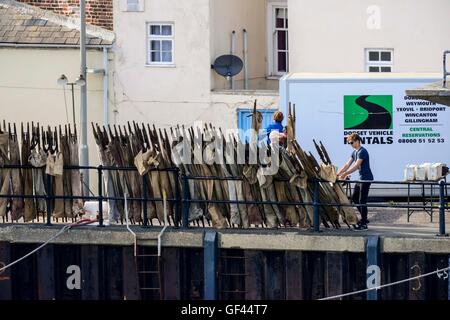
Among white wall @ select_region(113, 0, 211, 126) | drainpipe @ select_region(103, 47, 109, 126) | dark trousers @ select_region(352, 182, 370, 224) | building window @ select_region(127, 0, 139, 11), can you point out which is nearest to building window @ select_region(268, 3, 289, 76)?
white wall @ select_region(113, 0, 211, 126)

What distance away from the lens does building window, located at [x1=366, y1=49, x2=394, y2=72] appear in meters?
36.8

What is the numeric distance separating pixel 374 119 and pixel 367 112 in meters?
0.18

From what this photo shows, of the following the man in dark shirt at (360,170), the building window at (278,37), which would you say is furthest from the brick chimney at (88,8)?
the man in dark shirt at (360,170)

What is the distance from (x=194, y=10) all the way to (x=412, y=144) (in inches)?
305

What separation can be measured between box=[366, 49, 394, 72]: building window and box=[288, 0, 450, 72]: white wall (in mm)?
124

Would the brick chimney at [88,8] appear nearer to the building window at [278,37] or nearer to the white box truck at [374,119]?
the building window at [278,37]

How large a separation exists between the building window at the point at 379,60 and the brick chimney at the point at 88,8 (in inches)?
234

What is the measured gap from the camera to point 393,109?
3141 cm

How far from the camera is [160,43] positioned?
37.6 m

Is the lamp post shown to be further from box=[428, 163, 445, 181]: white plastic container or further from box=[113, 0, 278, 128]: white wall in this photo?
box=[428, 163, 445, 181]: white plastic container

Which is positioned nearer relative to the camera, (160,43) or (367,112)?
(367,112)

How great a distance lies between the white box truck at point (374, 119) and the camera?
31297 millimetres

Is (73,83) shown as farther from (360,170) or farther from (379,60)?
(360,170)

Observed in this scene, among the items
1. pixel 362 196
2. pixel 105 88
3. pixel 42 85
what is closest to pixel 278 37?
pixel 105 88
